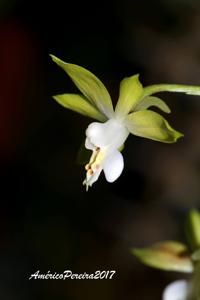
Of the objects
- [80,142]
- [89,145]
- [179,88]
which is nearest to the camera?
[179,88]

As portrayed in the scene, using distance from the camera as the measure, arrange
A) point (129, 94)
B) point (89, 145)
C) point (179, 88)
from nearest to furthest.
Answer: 1. point (179, 88)
2. point (129, 94)
3. point (89, 145)

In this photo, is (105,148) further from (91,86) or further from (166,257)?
(166,257)

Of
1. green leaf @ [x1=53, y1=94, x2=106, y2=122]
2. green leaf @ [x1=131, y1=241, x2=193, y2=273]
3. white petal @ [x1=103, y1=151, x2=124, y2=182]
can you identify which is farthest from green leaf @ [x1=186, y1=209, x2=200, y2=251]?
green leaf @ [x1=53, y1=94, x2=106, y2=122]

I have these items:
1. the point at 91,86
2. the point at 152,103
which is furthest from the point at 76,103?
the point at 152,103

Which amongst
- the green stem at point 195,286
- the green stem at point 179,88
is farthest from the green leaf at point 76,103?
the green stem at point 195,286

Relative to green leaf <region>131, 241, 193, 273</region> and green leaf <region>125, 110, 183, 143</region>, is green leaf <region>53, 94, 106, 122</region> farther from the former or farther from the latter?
green leaf <region>131, 241, 193, 273</region>

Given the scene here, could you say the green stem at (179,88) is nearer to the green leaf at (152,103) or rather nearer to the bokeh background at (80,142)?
the green leaf at (152,103)
